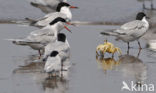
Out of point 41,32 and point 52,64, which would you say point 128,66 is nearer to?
point 52,64

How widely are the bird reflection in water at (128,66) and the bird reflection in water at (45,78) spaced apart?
94cm

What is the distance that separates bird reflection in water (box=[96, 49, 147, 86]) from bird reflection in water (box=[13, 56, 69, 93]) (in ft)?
3.09

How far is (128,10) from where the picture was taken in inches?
756

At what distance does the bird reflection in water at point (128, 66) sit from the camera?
8.30 metres

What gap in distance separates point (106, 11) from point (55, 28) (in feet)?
27.5

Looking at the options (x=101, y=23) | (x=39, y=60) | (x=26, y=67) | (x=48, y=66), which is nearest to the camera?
(x=48, y=66)

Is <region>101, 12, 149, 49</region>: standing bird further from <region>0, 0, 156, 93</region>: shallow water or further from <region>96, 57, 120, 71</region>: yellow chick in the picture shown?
<region>96, 57, 120, 71</region>: yellow chick

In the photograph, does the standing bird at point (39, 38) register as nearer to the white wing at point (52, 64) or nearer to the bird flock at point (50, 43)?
the bird flock at point (50, 43)

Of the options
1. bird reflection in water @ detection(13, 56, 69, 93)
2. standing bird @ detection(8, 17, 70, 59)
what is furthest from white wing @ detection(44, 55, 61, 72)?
standing bird @ detection(8, 17, 70, 59)

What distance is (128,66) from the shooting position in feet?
30.3

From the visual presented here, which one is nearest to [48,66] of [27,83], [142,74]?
[27,83]

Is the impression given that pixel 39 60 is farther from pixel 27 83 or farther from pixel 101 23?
pixel 101 23

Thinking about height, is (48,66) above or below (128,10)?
below

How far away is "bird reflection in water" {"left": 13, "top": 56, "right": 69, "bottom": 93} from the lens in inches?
291
